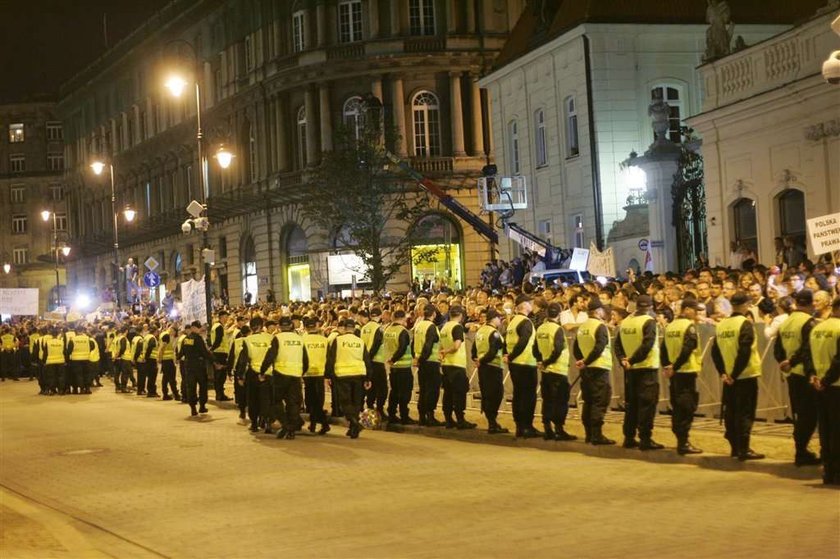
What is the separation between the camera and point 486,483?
15.0m

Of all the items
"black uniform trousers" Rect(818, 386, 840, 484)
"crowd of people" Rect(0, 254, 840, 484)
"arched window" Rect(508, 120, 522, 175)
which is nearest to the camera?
"black uniform trousers" Rect(818, 386, 840, 484)

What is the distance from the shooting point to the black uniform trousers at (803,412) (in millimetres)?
14250

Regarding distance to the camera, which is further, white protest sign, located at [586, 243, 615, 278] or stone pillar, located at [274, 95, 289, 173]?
A: stone pillar, located at [274, 95, 289, 173]

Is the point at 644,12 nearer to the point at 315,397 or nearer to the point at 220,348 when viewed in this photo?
the point at 220,348

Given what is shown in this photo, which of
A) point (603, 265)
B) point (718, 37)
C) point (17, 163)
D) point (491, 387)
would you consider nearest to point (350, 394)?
point (491, 387)

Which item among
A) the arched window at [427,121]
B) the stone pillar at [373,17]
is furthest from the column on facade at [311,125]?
the arched window at [427,121]

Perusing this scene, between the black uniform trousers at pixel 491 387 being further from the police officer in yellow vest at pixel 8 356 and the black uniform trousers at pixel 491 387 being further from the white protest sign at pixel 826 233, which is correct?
the police officer in yellow vest at pixel 8 356

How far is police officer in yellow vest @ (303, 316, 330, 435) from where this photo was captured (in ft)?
71.6

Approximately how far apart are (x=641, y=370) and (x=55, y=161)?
10515cm

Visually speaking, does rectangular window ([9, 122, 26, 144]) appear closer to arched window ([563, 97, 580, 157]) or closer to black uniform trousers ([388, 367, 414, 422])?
arched window ([563, 97, 580, 157])

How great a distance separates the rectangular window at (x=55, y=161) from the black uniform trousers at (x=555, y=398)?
337 feet

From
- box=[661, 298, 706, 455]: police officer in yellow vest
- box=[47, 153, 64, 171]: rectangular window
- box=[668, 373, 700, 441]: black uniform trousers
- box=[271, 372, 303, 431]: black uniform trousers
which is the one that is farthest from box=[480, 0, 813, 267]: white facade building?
box=[47, 153, 64, 171]: rectangular window

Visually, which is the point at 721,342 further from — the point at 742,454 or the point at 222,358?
the point at 222,358

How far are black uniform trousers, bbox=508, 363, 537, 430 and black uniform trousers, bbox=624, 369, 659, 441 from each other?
7.88 feet
